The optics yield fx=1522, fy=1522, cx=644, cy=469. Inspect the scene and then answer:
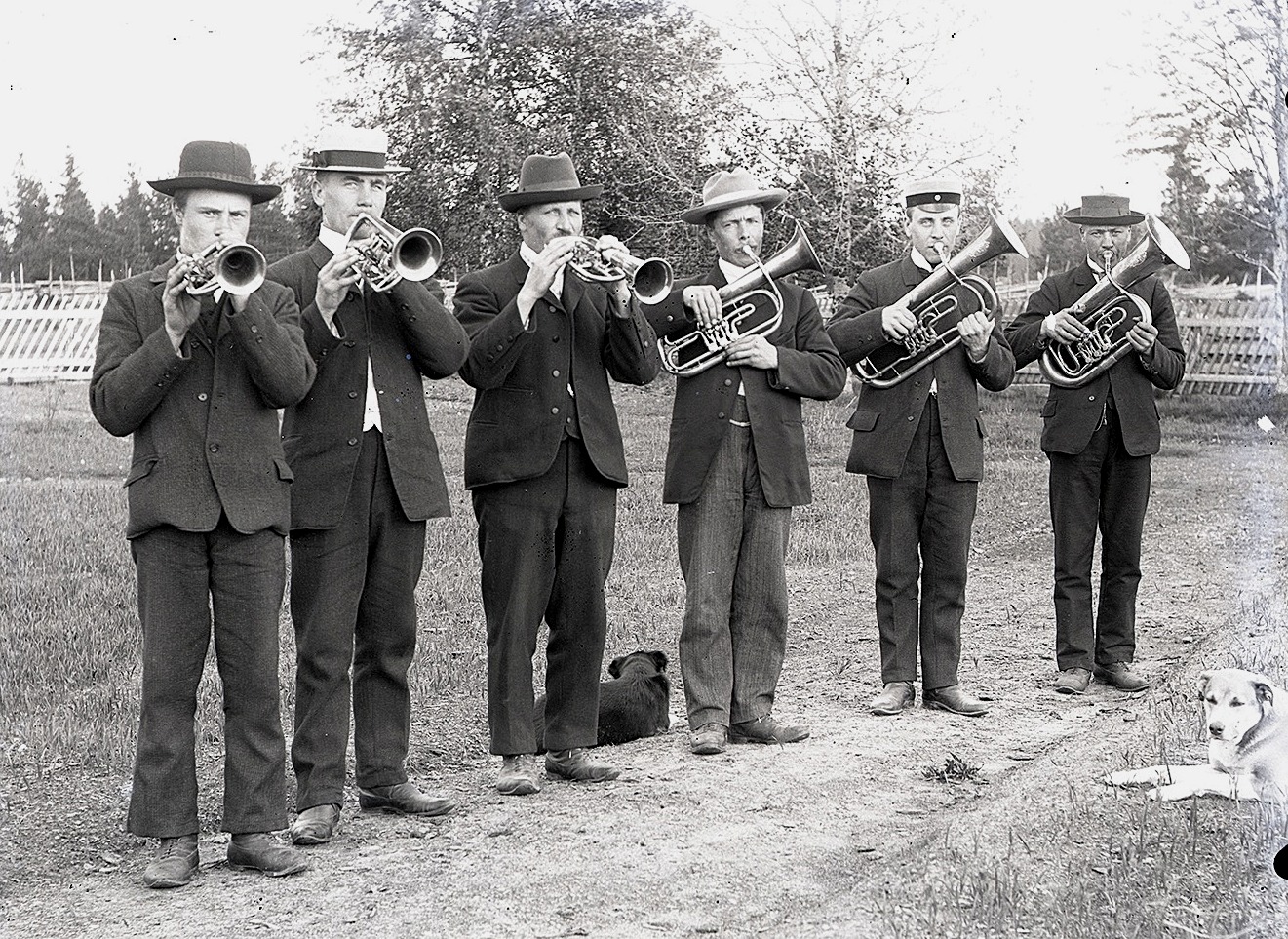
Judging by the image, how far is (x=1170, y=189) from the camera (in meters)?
13.8

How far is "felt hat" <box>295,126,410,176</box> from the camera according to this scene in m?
5.43

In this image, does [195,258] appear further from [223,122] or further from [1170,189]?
[1170,189]

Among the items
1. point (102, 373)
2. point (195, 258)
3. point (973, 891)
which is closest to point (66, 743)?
point (102, 373)

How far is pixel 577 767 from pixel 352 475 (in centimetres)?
156

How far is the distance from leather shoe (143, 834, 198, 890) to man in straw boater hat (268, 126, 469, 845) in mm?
429

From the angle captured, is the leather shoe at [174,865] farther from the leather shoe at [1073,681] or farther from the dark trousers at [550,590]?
the leather shoe at [1073,681]

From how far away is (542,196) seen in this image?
5.90m

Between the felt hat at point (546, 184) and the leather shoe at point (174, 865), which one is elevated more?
the felt hat at point (546, 184)

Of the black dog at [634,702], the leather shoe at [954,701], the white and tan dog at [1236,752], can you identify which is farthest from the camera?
the leather shoe at [954,701]

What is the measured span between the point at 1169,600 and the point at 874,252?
34.5ft

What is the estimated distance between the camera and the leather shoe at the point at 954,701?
23.4 ft

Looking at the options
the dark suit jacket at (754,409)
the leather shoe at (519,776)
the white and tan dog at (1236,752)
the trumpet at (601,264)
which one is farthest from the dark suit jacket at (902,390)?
the leather shoe at (519,776)

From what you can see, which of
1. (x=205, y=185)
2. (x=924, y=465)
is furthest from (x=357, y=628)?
(x=924, y=465)

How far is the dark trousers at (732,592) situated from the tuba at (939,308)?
0.95 meters
